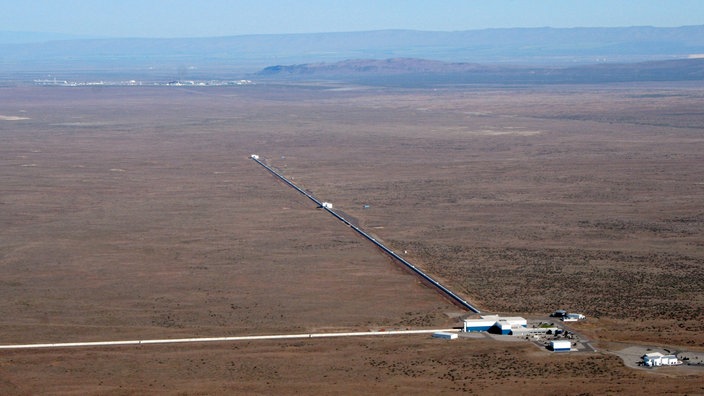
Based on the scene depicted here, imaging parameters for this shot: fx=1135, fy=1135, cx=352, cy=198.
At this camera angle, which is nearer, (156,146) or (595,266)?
(595,266)

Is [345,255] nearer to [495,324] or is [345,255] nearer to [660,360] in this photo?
[495,324]

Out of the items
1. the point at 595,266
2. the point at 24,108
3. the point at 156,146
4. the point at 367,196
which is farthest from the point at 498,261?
the point at 24,108

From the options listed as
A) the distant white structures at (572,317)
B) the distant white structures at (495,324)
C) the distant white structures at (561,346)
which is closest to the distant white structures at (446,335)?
the distant white structures at (495,324)

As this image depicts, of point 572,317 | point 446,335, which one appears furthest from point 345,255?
point 446,335

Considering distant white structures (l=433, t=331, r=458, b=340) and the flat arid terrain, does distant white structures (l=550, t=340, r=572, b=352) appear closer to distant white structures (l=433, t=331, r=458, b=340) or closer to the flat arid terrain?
the flat arid terrain

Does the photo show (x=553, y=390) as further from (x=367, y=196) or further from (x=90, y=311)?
(x=367, y=196)

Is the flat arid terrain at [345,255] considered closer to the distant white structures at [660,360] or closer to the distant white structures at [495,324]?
the distant white structures at [660,360]

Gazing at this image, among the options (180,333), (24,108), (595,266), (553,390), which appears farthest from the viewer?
(24,108)
